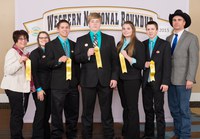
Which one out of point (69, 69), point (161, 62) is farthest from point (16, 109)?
point (161, 62)

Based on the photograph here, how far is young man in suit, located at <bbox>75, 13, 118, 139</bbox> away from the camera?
9.82 feet

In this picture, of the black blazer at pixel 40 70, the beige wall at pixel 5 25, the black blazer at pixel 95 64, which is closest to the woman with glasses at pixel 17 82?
the black blazer at pixel 40 70

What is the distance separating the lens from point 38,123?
10.3 ft

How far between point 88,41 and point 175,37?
1.08 metres

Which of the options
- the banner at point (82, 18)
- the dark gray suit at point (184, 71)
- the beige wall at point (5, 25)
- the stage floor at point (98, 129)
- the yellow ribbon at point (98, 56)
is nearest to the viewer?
the yellow ribbon at point (98, 56)

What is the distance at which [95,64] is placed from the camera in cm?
301

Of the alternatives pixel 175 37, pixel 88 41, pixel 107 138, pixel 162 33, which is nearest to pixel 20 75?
pixel 88 41

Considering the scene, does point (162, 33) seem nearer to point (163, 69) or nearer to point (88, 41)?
point (163, 69)

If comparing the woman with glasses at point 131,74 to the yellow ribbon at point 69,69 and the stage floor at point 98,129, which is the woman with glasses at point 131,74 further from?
the yellow ribbon at point 69,69

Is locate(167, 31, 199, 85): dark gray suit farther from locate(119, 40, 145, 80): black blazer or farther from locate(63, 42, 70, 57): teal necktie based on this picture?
locate(63, 42, 70, 57): teal necktie

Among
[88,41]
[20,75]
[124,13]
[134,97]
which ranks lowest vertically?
[134,97]

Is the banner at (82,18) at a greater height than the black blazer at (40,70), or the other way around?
the banner at (82,18)

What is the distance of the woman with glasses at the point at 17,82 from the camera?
121 inches

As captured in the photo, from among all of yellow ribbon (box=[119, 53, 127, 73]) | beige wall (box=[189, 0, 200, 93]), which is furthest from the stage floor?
beige wall (box=[189, 0, 200, 93])
